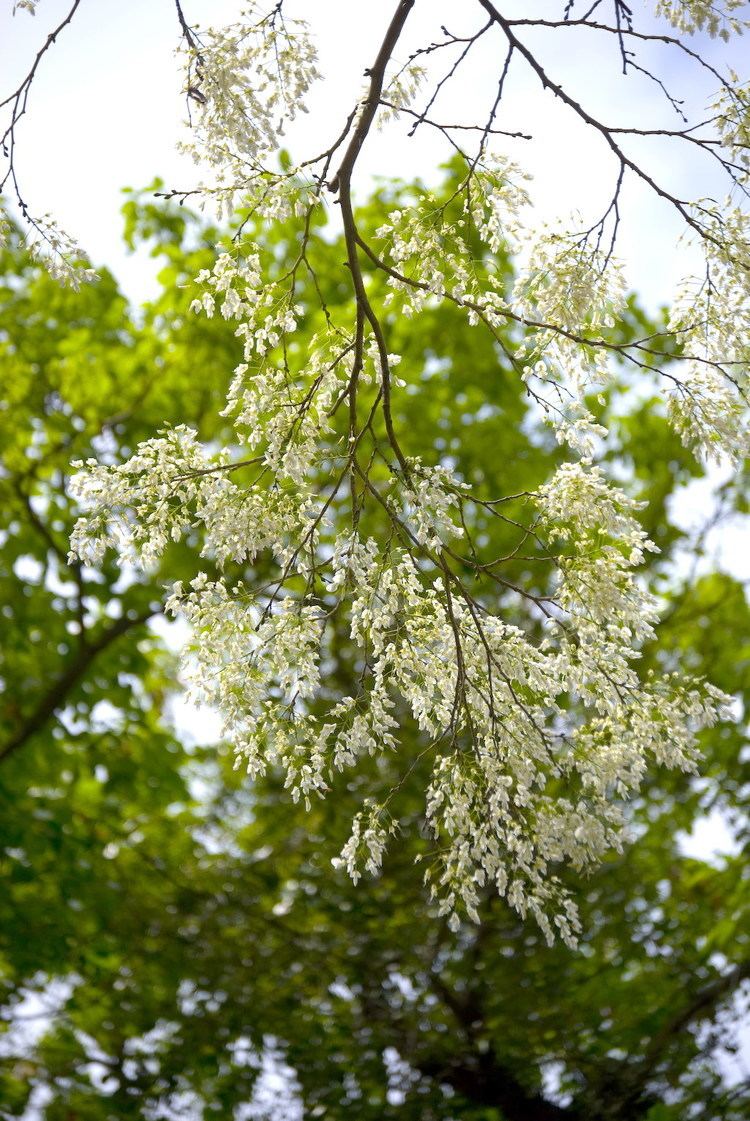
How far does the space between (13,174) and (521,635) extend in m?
2.25

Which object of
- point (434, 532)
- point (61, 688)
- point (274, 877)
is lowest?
point (434, 532)

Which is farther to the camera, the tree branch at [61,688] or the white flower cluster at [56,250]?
the tree branch at [61,688]

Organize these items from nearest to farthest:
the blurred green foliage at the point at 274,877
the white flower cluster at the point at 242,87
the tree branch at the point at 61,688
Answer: the white flower cluster at the point at 242,87, the blurred green foliage at the point at 274,877, the tree branch at the point at 61,688

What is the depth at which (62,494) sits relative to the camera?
8906 mm

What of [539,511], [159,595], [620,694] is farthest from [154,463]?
[159,595]

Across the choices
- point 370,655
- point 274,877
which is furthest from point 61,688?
point 370,655

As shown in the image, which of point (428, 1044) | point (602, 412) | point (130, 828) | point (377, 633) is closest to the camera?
point (377, 633)

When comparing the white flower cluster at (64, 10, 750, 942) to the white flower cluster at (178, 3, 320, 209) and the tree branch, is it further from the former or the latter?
the tree branch

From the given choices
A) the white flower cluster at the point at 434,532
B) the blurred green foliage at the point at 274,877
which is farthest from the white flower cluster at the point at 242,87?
the blurred green foliage at the point at 274,877

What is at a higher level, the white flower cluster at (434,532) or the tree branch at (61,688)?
the tree branch at (61,688)

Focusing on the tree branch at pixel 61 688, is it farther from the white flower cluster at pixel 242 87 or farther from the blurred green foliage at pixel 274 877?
the white flower cluster at pixel 242 87

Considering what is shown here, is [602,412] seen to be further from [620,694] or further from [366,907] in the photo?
[620,694]

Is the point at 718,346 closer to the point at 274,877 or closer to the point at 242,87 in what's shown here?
the point at 242,87

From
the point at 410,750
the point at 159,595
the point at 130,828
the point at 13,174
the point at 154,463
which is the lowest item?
the point at 154,463
